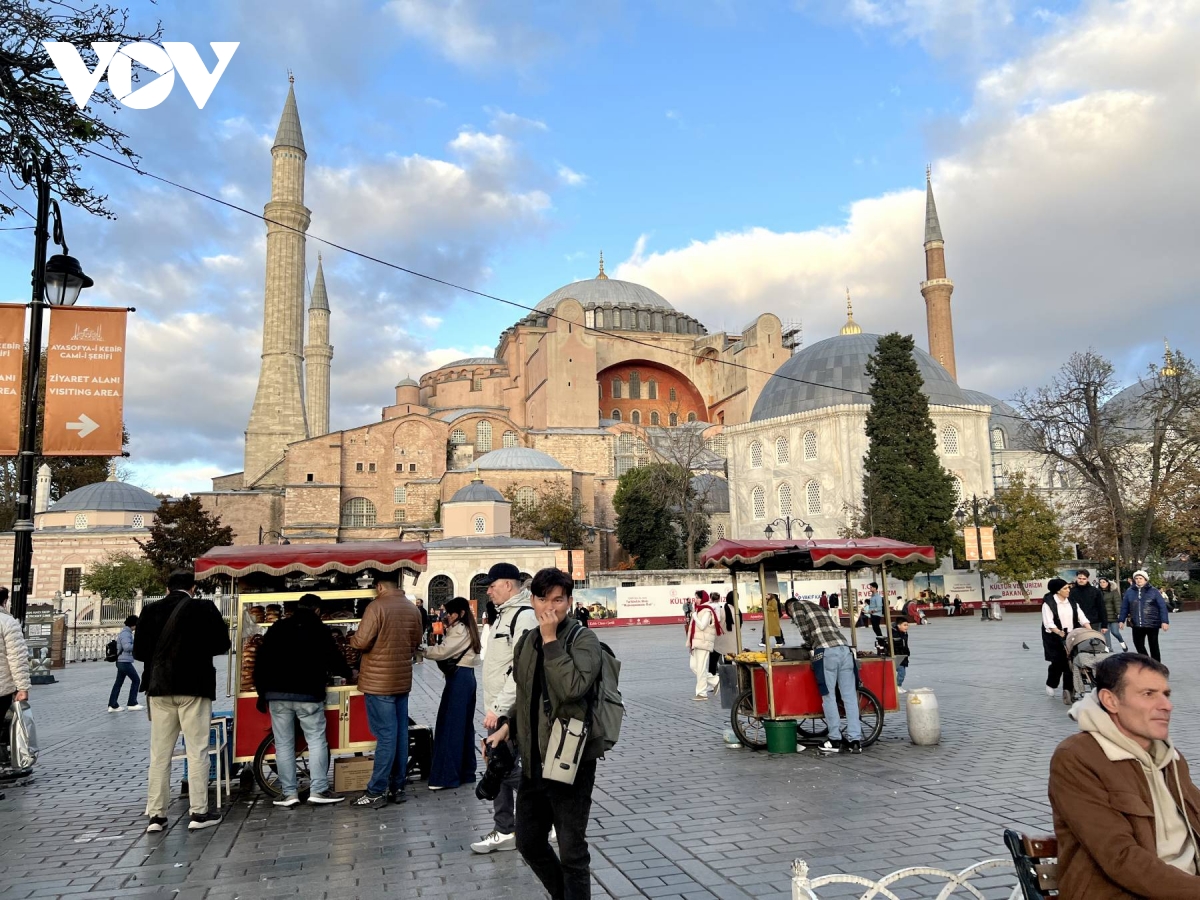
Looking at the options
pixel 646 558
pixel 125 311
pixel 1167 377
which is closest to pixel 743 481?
pixel 646 558

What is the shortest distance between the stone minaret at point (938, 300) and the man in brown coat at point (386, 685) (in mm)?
50475

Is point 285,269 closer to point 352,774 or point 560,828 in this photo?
point 352,774

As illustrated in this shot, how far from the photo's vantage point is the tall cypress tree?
118ft

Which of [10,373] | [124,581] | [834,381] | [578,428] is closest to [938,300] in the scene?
[834,381]

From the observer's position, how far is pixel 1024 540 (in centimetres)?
3516

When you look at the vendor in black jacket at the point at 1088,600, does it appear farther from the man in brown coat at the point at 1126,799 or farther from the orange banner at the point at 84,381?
the orange banner at the point at 84,381

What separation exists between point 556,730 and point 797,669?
4812 mm

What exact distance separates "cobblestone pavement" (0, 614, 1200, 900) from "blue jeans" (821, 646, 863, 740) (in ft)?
0.81

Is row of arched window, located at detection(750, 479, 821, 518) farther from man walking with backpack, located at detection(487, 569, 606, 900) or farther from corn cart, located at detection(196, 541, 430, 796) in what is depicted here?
man walking with backpack, located at detection(487, 569, 606, 900)

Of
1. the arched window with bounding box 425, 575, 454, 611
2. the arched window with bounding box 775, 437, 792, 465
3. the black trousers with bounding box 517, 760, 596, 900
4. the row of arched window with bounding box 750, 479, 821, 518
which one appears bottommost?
the arched window with bounding box 425, 575, 454, 611

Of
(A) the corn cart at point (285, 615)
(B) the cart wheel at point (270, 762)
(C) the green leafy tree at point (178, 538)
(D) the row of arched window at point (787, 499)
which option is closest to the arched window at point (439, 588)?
(C) the green leafy tree at point (178, 538)

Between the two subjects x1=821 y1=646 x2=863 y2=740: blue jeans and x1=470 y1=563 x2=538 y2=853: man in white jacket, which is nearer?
x1=470 y1=563 x2=538 y2=853: man in white jacket

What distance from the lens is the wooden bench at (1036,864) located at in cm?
261

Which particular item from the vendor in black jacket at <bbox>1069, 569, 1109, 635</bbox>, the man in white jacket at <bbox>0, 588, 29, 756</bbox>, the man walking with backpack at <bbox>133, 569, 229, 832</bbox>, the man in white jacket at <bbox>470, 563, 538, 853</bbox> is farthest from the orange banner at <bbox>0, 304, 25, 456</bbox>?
the vendor in black jacket at <bbox>1069, 569, 1109, 635</bbox>
